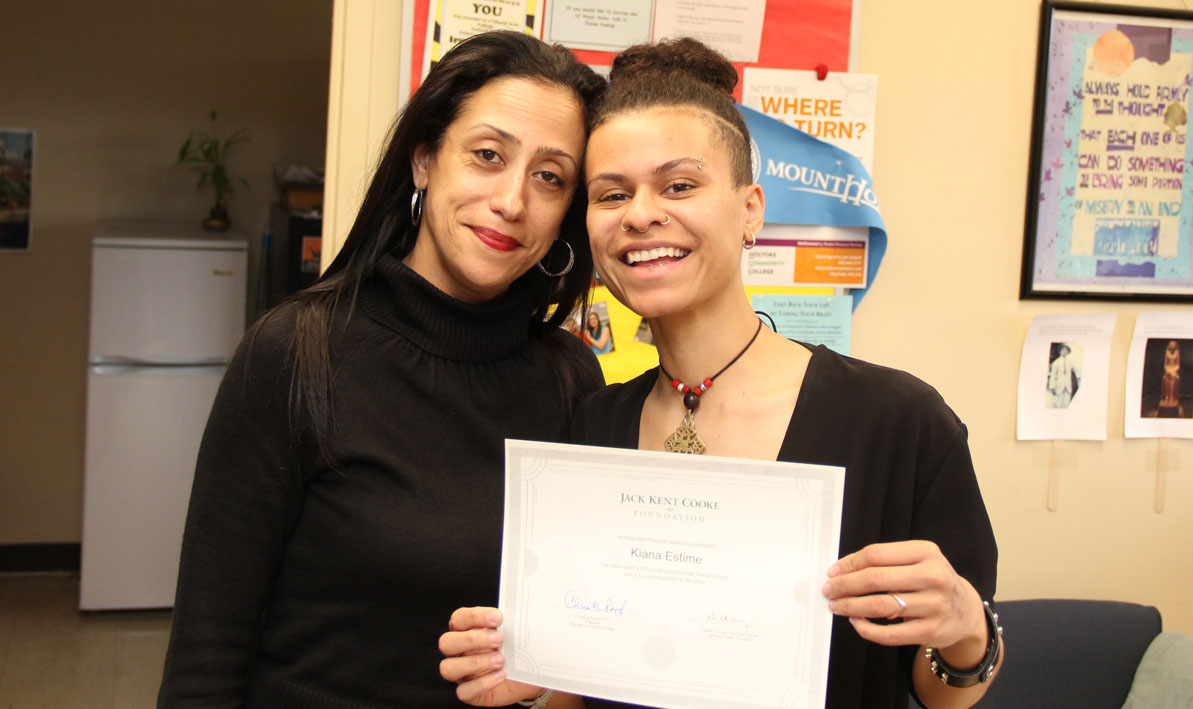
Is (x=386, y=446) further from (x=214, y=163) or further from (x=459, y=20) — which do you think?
(x=214, y=163)

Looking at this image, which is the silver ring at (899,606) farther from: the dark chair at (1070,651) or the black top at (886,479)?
the dark chair at (1070,651)

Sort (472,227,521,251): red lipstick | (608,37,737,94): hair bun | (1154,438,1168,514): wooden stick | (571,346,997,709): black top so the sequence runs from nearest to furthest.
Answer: (571,346,997,709): black top < (608,37,737,94): hair bun < (472,227,521,251): red lipstick < (1154,438,1168,514): wooden stick

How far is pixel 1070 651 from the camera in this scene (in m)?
2.09

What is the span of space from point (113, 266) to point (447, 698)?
3.52 metres

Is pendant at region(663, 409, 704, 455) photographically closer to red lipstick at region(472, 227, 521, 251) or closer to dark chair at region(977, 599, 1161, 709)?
red lipstick at region(472, 227, 521, 251)

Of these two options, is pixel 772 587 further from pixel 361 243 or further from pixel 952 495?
pixel 361 243

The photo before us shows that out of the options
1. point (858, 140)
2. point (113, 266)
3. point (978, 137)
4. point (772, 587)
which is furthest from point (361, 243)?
point (113, 266)

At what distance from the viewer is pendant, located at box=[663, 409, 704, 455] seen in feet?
3.71

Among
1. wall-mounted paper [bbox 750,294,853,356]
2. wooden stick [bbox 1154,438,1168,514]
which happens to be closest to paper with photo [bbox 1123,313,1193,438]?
wooden stick [bbox 1154,438,1168,514]

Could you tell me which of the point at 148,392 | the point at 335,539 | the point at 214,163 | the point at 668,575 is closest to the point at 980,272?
the point at 668,575

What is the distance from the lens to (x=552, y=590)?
3.30ft

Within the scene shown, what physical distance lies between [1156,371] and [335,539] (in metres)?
1.91

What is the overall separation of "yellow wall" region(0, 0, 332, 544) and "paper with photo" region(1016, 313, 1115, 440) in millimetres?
3991
